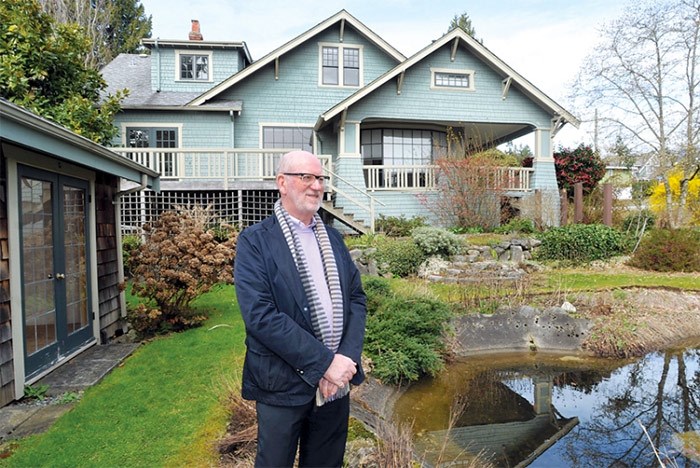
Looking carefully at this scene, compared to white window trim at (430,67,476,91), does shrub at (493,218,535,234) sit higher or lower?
lower

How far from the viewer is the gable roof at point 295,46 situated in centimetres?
1487

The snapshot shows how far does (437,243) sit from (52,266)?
26.0 ft

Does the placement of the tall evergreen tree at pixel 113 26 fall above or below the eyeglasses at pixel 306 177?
above

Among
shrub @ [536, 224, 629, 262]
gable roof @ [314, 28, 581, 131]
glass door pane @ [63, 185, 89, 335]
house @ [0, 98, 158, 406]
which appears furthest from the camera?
gable roof @ [314, 28, 581, 131]

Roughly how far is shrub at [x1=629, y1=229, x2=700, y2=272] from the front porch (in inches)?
169

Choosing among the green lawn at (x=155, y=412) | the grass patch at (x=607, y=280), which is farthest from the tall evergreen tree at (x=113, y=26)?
the grass patch at (x=607, y=280)

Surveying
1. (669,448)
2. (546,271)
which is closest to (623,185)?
(546,271)

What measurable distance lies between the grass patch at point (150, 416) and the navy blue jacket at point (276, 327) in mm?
1504

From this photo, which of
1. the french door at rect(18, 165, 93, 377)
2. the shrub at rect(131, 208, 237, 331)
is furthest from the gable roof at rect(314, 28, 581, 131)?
the french door at rect(18, 165, 93, 377)

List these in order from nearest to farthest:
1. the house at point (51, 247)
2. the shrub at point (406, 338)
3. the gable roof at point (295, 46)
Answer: the house at point (51, 247) < the shrub at point (406, 338) < the gable roof at point (295, 46)

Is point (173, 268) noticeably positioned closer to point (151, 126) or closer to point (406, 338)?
point (406, 338)

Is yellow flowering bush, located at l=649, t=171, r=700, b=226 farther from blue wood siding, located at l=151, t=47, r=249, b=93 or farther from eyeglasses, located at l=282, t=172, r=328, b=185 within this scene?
Result: blue wood siding, located at l=151, t=47, r=249, b=93

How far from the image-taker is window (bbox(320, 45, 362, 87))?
1611 centimetres

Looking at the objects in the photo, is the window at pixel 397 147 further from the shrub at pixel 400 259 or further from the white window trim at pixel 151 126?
the white window trim at pixel 151 126
